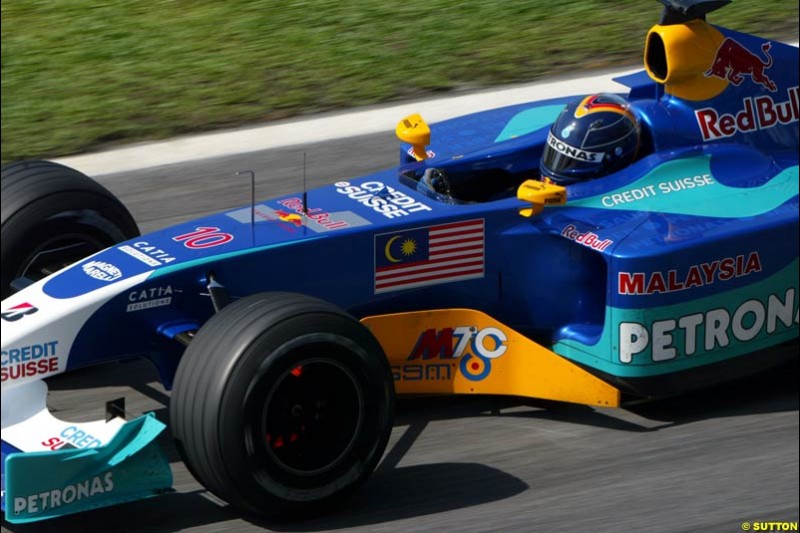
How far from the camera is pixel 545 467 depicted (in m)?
5.45

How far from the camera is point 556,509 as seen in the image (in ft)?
16.8

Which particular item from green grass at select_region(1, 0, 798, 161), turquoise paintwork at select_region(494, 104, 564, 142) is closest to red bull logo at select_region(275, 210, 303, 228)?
turquoise paintwork at select_region(494, 104, 564, 142)

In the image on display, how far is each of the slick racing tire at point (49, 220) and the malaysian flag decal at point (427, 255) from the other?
1.39 metres

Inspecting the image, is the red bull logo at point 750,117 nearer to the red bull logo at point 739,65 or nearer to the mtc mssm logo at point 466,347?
the red bull logo at point 739,65

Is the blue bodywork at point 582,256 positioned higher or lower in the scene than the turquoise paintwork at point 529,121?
lower

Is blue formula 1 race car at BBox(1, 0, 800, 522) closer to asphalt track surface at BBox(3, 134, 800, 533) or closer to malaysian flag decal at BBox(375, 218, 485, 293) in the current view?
malaysian flag decal at BBox(375, 218, 485, 293)

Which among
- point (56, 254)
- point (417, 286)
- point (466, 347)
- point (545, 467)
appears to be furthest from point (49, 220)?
point (545, 467)

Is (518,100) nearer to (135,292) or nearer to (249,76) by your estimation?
(249,76)

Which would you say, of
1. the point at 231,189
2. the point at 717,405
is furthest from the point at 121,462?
the point at 231,189

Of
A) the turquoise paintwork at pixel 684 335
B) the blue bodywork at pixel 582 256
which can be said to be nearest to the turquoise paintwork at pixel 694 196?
the blue bodywork at pixel 582 256

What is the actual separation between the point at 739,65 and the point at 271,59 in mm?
4198

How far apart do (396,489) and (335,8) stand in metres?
5.16

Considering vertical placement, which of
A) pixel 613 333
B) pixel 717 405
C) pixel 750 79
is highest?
pixel 750 79

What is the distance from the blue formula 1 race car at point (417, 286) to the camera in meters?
4.87
